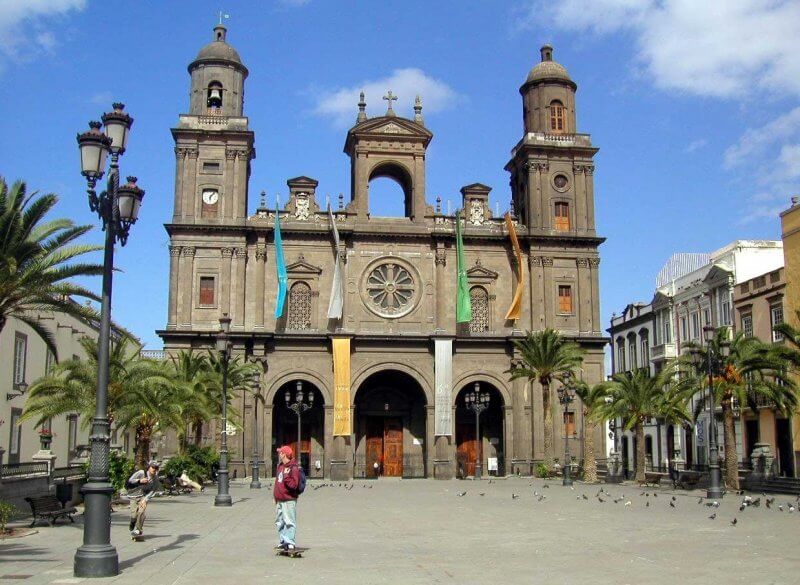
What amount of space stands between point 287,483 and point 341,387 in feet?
120

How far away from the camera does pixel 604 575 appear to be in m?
13.4

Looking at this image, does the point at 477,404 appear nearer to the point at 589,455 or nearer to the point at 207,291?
the point at 589,455

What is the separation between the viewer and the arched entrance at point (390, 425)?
182ft

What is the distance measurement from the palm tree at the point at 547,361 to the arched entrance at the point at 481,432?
183 inches

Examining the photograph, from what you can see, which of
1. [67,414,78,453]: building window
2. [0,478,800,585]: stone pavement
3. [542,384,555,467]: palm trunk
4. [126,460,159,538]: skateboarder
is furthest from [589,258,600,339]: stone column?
[126,460,159,538]: skateboarder

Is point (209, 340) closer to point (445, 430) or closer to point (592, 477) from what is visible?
point (445, 430)

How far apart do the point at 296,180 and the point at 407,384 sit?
14085 millimetres

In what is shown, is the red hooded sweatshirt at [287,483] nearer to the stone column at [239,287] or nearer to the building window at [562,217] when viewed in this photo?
the stone column at [239,287]

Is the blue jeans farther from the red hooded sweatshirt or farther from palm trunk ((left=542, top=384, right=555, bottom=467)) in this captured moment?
palm trunk ((left=542, top=384, right=555, bottom=467))

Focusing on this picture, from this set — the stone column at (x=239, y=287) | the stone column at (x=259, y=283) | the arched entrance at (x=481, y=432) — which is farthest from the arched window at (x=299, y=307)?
the arched entrance at (x=481, y=432)

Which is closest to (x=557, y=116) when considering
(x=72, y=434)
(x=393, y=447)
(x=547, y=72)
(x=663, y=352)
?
(x=547, y=72)

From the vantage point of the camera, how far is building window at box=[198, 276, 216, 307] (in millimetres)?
52656

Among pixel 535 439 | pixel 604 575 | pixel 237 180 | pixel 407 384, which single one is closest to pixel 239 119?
pixel 237 180

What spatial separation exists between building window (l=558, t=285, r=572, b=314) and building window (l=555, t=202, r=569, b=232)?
3573mm
